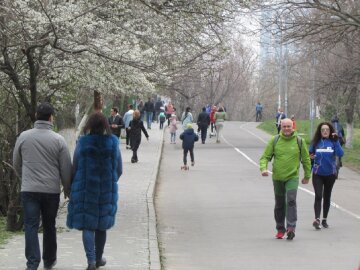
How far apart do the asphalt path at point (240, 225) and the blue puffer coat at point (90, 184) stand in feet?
5.48

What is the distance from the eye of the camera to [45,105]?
8320 millimetres

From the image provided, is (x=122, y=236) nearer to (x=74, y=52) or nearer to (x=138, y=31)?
(x=74, y=52)

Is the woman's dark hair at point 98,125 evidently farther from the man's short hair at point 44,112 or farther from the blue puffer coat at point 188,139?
the blue puffer coat at point 188,139

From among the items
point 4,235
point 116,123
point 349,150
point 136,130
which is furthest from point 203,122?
point 4,235

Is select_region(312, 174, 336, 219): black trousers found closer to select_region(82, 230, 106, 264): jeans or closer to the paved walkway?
the paved walkway

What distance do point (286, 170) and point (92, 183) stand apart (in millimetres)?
4099

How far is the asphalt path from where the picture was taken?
392 inches

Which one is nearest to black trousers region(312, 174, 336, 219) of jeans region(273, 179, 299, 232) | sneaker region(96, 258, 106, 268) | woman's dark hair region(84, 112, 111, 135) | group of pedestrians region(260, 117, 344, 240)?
group of pedestrians region(260, 117, 344, 240)

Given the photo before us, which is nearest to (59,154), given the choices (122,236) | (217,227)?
(122,236)

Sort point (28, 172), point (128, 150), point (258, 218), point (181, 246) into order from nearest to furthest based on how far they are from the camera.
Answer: point (28, 172)
point (181, 246)
point (258, 218)
point (128, 150)

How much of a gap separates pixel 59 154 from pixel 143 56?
4.94 m

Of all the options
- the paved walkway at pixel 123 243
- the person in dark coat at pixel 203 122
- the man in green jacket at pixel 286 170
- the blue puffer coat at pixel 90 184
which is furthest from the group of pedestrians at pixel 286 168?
the person in dark coat at pixel 203 122

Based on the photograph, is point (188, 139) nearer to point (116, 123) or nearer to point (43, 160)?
point (116, 123)

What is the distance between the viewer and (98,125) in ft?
26.9
